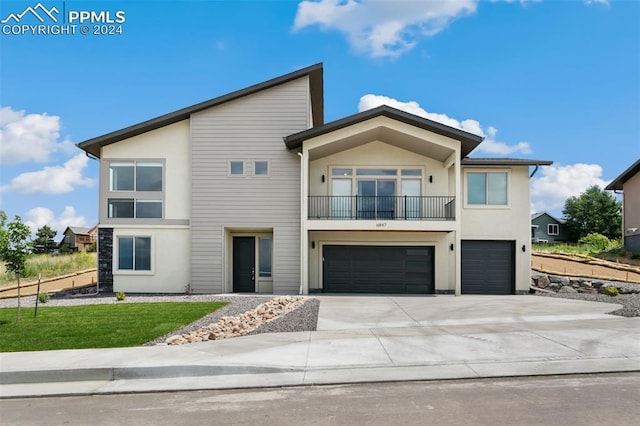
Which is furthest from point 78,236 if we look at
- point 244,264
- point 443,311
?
point 443,311

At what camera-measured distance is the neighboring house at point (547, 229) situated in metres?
57.9

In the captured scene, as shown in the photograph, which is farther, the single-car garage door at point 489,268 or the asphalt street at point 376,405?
the single-car garage door at point 489,268

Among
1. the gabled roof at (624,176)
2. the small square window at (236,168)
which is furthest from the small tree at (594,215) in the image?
the small square window at (236,168)

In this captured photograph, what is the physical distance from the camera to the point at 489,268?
1998 centimetres

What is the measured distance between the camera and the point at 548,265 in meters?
24.4

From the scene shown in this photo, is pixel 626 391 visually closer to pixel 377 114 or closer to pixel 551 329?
pixel 551 329

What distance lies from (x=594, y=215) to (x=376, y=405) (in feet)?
183

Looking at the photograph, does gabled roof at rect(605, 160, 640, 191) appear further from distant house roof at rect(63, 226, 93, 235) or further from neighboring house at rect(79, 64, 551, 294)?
distant house roof at rect(63, 226, 93, 235)

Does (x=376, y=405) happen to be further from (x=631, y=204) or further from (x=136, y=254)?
(x=631, y=204)

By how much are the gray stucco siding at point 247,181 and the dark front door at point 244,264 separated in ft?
2.99

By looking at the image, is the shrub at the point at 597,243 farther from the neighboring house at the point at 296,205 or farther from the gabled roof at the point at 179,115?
the gabled roof at the point at 179,115

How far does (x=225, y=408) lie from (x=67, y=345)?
5.13 m

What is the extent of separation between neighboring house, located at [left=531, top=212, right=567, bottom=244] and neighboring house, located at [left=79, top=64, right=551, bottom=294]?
41.9 meters

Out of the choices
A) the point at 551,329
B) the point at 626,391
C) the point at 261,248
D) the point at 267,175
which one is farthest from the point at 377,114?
the point at 626,391
